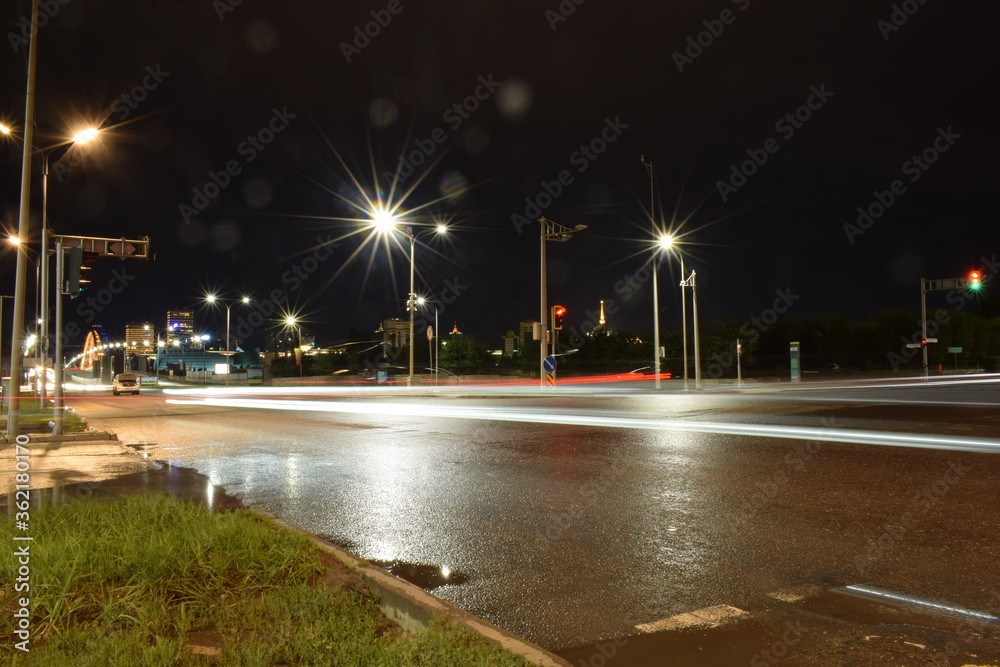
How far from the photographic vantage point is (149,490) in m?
8.55

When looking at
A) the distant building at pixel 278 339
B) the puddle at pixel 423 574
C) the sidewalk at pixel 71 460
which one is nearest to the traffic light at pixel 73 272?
the sidewalk at pixel 71 460

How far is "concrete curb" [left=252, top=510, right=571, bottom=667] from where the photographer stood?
11.2 ft

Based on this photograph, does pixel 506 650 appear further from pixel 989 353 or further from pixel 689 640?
pixel 989 353

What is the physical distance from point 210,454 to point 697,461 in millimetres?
8846

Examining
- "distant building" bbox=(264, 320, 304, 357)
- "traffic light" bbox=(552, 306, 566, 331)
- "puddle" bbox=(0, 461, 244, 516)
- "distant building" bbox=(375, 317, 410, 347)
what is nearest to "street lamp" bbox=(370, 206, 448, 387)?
"traffic light" bbox=(552, 306, 566, 331)

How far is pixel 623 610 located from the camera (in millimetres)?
4363

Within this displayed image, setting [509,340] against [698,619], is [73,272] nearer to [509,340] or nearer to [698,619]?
[698,619]

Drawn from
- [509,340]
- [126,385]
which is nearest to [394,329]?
[509,340]

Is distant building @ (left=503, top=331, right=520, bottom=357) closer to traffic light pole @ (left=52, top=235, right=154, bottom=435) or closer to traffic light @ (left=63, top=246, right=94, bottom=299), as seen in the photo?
traffic light pole @ (left=52, top=235, right=154, bottom=435)

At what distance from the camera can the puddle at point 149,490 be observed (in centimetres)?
754

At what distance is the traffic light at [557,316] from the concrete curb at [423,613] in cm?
2267

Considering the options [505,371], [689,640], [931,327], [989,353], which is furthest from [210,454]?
[989,353]

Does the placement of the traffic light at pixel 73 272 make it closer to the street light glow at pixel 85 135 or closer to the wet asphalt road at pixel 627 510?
the street light glow at pixel 85 135

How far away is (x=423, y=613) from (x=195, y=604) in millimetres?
1427
